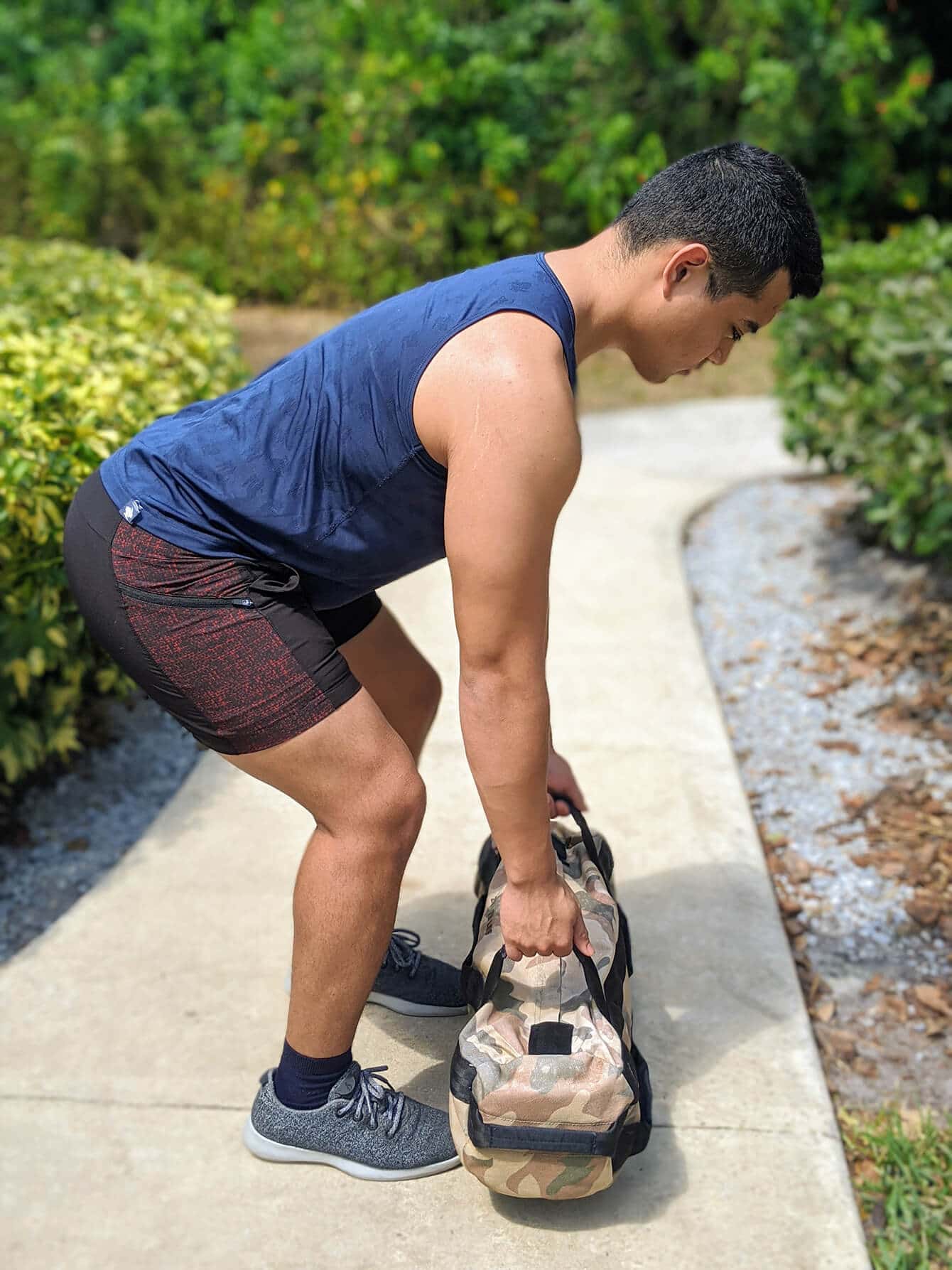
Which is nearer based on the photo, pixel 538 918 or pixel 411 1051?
pixel 538 918

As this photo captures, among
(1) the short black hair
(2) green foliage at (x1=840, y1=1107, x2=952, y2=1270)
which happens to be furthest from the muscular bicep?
(2) green foliage at (x1=840, y1=1107, x2=952, y2=1270)

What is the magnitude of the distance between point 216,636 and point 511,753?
0.51m

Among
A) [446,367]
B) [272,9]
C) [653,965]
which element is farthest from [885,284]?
[272,9]

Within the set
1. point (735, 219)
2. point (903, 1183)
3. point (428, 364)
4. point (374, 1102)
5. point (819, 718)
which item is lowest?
point (819, 718)

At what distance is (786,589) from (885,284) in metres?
1.24

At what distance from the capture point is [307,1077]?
7.11 ft

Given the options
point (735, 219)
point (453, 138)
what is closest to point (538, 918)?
point (735, 219)

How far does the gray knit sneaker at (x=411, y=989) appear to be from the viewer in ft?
8.47

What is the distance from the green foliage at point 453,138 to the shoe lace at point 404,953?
778 cm

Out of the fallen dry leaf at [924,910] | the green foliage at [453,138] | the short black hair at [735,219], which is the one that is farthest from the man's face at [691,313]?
the green foliage at [453,138]

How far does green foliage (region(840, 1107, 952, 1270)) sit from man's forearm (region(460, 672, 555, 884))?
989mm

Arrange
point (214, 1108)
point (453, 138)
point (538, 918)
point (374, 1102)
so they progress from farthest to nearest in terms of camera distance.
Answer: point (453, 138) → point (214, 1108) → point (374, 1102) → point (538, 918)

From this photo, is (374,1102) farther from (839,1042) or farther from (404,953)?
(839,1042)

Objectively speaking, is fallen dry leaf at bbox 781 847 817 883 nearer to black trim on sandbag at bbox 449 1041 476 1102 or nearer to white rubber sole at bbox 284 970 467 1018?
white rubber sole at bbox 284 970 467 1018
